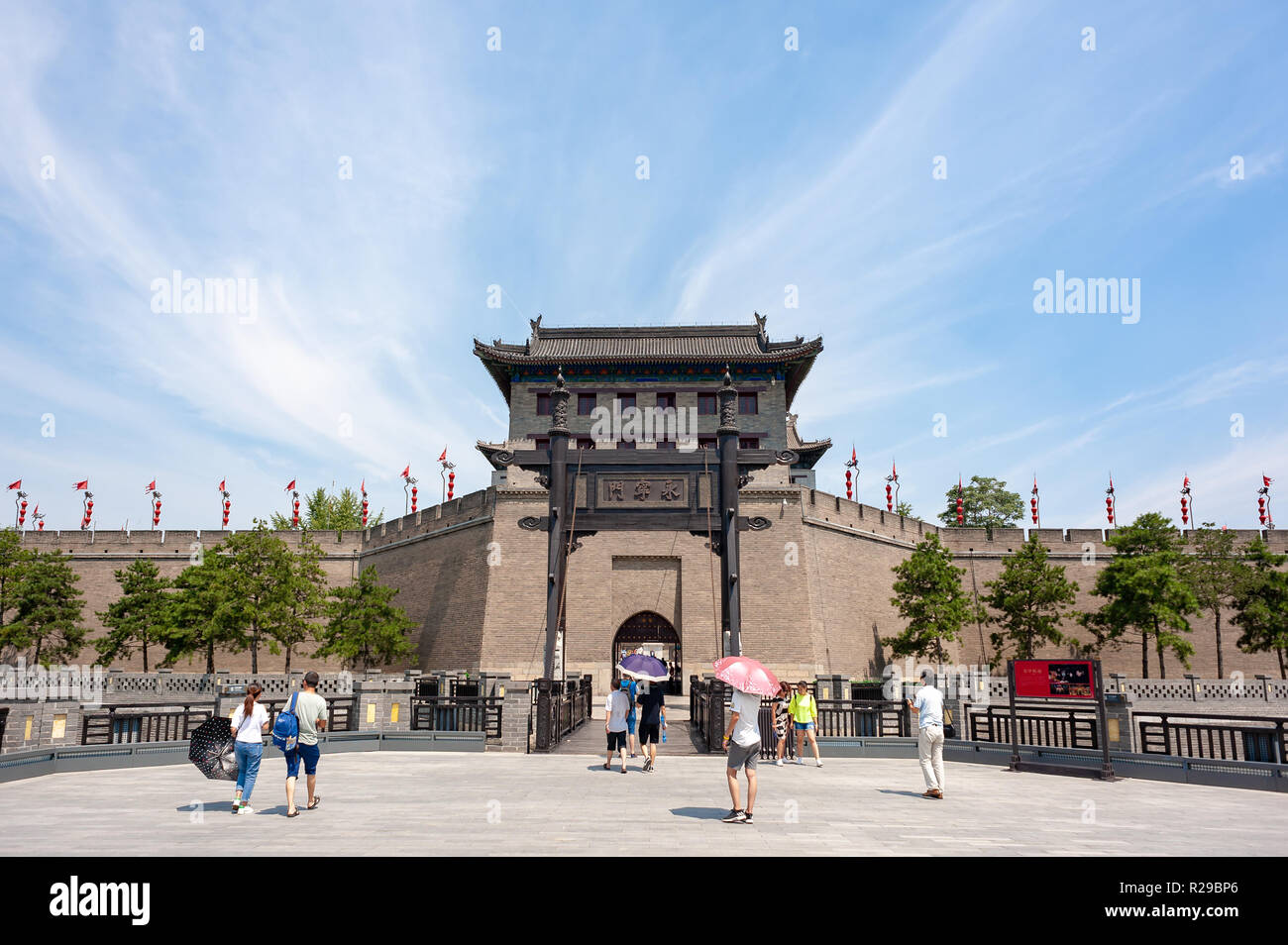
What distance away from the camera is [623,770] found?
11.2 metres

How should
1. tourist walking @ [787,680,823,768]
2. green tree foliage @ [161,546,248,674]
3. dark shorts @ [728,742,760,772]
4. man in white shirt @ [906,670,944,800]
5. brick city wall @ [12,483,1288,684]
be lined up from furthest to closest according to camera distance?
green tree foliage @ [161,546,248,674]
brick city wall @ [12,483,1288,684]
tourist walking @ [787,680,823,768]
man in white shirt @ [906,670,944,800]
dark shorts @ [728,742,760,772]

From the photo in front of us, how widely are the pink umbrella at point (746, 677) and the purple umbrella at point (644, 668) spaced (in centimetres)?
300

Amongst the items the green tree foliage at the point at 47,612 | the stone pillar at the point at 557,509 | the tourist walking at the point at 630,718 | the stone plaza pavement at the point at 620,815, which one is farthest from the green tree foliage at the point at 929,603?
the green tree foliage at the point at 47,612

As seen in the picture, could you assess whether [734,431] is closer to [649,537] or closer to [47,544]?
[649,537]

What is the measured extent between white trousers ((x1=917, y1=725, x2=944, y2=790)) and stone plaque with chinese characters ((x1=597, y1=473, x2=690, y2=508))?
22.7ft

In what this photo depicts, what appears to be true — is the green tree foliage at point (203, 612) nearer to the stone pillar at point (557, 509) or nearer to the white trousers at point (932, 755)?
the stone pillar at point (557, 509)

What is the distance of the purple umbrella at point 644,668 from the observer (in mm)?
11047

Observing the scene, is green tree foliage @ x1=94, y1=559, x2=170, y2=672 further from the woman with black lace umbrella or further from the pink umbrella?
the pink umbrella

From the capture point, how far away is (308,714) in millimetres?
7930

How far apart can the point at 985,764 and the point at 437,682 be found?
11.0 m

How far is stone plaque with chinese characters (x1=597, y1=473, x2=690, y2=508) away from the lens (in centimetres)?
1530

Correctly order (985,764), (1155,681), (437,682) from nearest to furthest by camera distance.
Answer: (985,764), (437,682), (1155,681)

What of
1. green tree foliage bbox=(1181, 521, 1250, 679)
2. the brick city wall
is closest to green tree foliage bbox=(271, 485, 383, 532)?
the brick city wall
